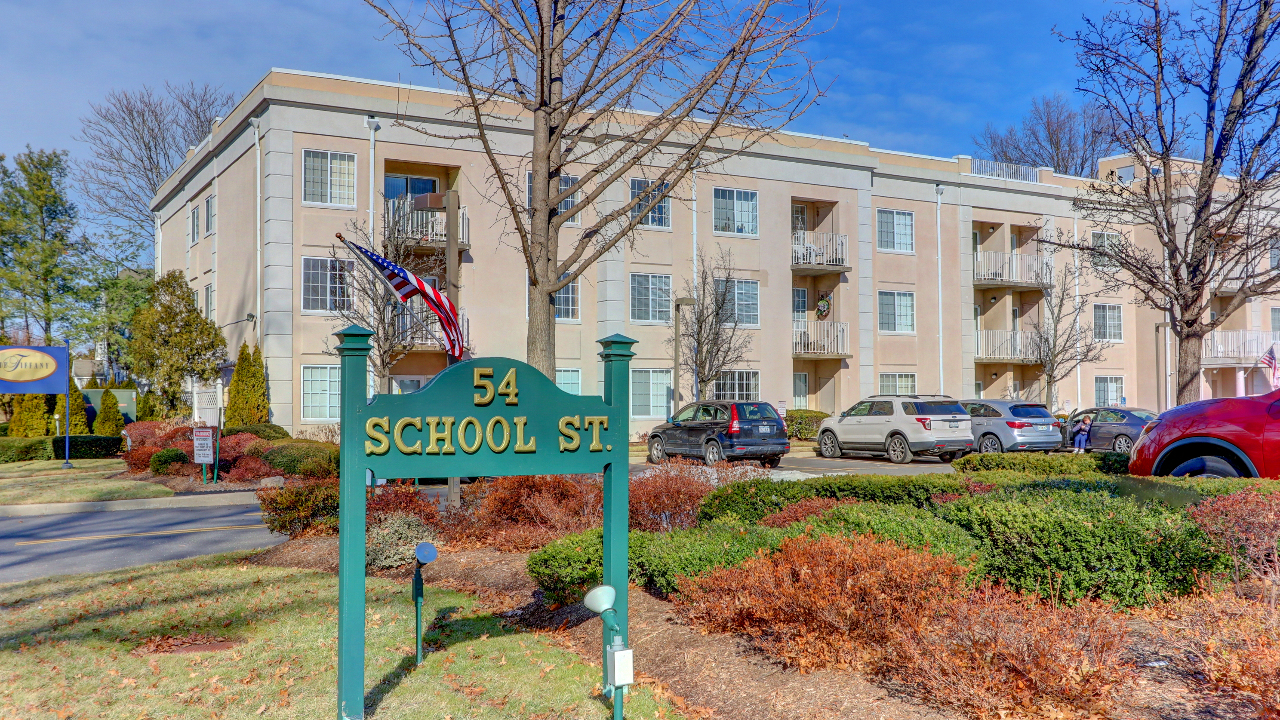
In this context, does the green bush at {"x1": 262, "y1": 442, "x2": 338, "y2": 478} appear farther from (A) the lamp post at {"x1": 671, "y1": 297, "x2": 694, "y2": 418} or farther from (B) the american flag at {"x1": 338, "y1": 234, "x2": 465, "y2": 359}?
(A) the lamp post at {"x1": 671, "y1": 297, "x2": 694, "y2": 418}

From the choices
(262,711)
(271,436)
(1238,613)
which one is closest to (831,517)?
(1238,613)

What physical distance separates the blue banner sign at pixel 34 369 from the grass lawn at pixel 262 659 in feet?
57.1

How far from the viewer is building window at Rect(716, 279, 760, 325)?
28.9m

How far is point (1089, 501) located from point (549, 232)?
5.91 metres

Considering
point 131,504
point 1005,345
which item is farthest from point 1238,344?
point 131,504

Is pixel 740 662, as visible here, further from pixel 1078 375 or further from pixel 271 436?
pixel 1078 375

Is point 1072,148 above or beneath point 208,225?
above

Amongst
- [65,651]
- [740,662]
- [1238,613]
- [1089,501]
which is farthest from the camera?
[1089,501]

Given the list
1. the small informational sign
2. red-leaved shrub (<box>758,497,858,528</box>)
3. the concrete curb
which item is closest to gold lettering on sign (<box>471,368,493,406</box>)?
red-leaved shrub (<box>758,497,858,528</box>)

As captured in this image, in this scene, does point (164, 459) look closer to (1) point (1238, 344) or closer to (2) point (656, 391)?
(2) point (656, 391)

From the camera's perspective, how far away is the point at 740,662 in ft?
17.4

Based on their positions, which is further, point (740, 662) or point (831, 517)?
point (831, 517)

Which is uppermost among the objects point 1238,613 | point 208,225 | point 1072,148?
point 1072,148

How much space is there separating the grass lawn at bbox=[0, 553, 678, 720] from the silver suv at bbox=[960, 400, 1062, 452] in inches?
759
